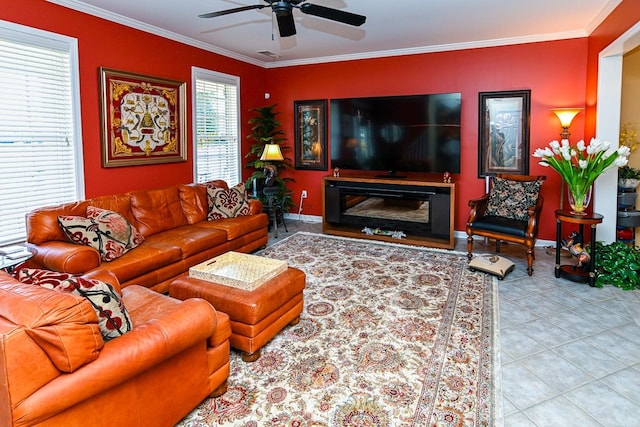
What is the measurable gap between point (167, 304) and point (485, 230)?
3.52 metres

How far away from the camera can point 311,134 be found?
6680mm

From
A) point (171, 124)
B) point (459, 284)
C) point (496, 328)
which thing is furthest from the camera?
point (171, 124)

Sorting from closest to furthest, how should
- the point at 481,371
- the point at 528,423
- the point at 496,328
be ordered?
1. the point at 528,423
2. the point at 481,371
3. the point at 496,328

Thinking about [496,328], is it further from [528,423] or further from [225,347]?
[225,347]

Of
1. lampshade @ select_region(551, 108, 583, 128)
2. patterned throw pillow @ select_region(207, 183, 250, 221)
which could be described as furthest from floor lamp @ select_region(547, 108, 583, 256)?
patterned throw pillow @ select_region(207, 183, 250, 221)

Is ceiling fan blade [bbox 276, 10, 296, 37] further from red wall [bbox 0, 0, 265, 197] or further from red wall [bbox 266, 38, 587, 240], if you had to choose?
red wall [bbox 266, 38, 587, 240]

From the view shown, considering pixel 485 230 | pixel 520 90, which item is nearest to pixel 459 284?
pixel 485 230

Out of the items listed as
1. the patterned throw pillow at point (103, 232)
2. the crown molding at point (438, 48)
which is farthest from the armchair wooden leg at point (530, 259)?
the patterned throw pillow at point (103, 232)

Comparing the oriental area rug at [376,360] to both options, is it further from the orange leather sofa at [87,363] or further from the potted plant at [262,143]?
the potted plant at [262,143]

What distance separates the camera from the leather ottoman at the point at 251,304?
2.55m

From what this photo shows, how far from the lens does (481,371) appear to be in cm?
249

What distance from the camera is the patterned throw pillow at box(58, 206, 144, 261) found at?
10.8 ft

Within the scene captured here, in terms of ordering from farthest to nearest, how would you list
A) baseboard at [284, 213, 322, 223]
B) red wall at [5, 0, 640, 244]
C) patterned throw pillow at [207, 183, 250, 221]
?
baseboard at [284, 213, 322, 223] < patterned throw pillow at [207, 183, 250, 221] < red wall at [5, 0, 640, 244]

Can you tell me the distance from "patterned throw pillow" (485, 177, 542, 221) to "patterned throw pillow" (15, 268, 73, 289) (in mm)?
4472
